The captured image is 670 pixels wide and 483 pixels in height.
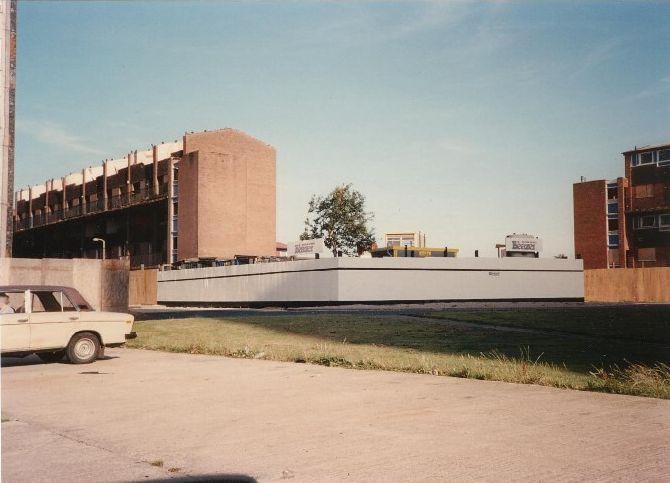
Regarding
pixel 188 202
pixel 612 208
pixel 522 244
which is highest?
pixel 612 208

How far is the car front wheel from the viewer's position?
12414 millimetres

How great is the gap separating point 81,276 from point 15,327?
10437 millimetres

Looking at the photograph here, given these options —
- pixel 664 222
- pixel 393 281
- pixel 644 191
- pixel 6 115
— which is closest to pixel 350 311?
pixel 393 281

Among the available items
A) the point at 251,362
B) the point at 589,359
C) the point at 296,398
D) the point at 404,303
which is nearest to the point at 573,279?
the point at 404,303

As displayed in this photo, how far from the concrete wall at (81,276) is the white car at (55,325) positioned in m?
8.75

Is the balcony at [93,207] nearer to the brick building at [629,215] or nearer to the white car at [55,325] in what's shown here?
the brick building at [629,215]

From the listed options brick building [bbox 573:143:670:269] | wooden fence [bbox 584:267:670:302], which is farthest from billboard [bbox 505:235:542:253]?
brick building [bbox 573:143:670:269]

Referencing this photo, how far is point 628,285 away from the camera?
4744 centimetres

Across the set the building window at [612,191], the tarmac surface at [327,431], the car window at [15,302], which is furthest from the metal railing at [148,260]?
the tarmac surface at [327,431]

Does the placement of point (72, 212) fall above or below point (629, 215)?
above

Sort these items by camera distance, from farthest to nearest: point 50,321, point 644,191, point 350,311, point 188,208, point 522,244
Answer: point 644,191 → point 188,208 → point 522,244 → point 350,311 → point 50,321

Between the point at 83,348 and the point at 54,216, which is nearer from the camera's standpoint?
the point at 83,348

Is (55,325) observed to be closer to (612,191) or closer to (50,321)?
(50,321)

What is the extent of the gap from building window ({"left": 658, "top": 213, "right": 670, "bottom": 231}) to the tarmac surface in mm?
63541
